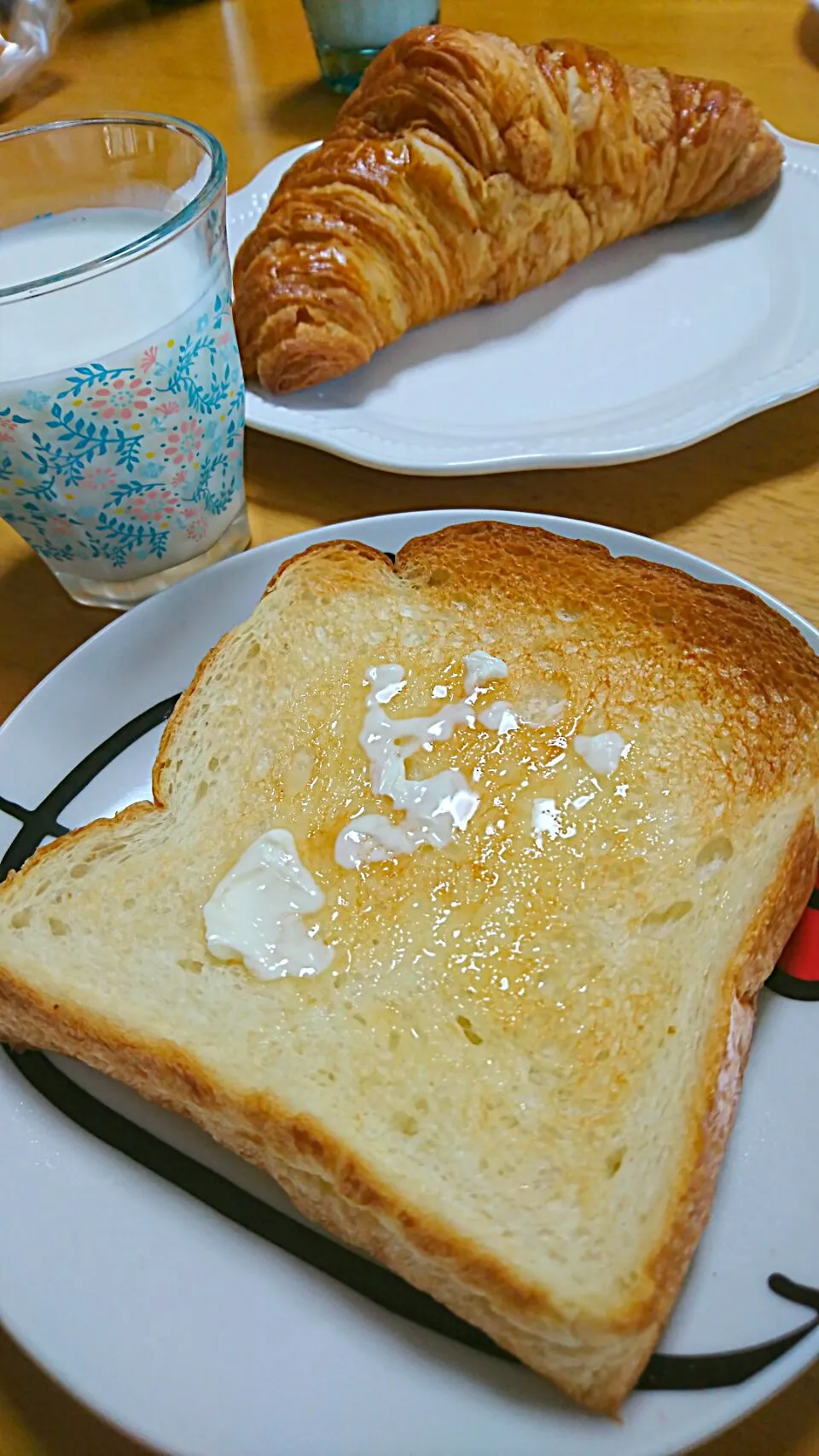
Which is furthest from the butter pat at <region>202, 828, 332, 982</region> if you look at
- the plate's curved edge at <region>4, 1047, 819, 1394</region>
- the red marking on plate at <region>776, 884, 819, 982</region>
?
the red marking on plate at <region>776, 884, 819, 982</region>

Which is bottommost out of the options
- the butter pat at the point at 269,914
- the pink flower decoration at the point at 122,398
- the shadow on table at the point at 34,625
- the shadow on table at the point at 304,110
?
the butter pat at the point at 269,914

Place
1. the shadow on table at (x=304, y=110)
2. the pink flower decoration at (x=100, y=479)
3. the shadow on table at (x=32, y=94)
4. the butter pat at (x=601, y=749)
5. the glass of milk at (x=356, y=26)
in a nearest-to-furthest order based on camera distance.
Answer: the butter pat at (x=601, y=749)
the pink flower decoration at (x=100, y=479)
the glass of milk at (x=356, y=26)
the shadow on table at (x=304, y=110)
the shadow on table at (x=32, y=94)

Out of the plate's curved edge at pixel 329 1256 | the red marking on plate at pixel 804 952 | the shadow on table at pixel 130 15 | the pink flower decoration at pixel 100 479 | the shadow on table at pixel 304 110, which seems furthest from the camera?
the shadow on table at pixel 130 15

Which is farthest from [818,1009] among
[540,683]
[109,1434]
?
[109,1434]

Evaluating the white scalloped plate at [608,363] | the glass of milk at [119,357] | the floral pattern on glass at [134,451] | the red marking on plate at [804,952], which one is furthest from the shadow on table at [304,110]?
the red marking on plate at [804,952]

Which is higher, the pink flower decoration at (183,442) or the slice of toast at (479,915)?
the pink flower decoration at (183,442)

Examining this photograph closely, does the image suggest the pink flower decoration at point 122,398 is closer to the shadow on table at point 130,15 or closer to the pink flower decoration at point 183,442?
the pink flower decoration at point 183,442

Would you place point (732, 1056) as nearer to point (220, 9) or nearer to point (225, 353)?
point (225, 353)
